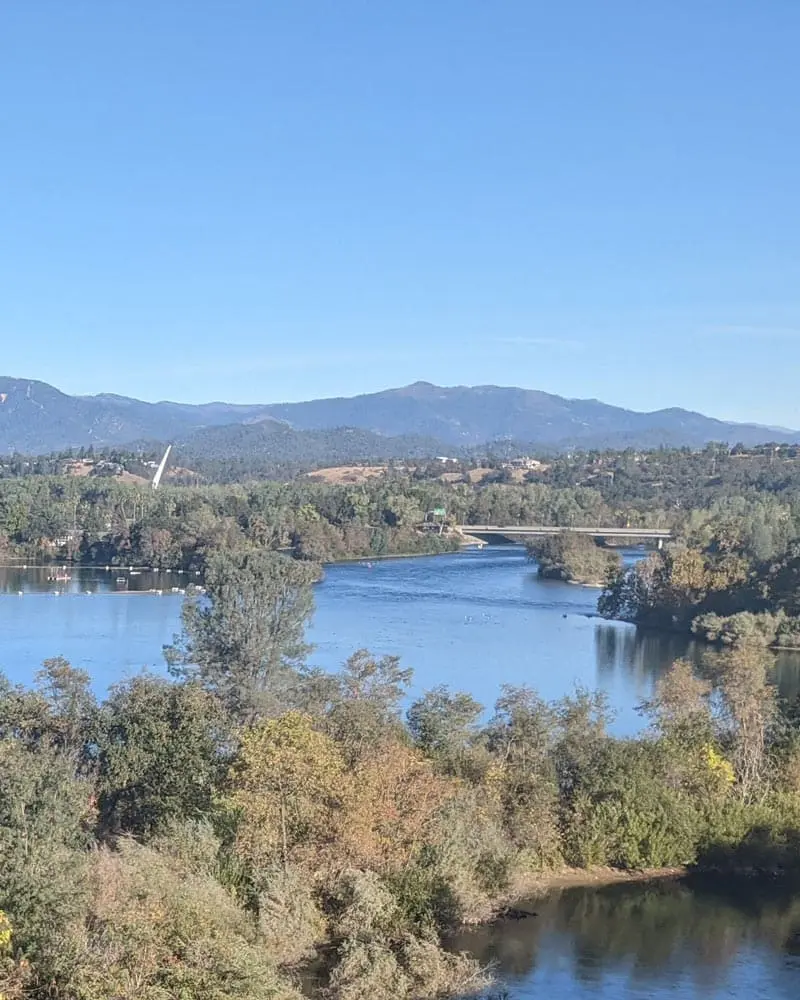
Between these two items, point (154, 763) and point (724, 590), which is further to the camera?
point (724, 590)

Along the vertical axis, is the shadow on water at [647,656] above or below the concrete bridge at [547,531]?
below

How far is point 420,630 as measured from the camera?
27.3m

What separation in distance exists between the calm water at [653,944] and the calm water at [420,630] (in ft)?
18.4

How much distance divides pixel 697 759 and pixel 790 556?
18662 mm

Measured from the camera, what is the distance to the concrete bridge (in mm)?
49312

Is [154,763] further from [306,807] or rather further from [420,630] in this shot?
[420,630]

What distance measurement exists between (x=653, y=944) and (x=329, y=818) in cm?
322

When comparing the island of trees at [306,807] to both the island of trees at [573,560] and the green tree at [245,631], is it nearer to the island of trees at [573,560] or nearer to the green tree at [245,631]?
the green tree at [245,631]

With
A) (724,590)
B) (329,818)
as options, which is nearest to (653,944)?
(329,818)

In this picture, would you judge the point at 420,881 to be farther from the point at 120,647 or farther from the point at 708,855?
the point at 120,647

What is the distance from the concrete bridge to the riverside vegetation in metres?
34.1

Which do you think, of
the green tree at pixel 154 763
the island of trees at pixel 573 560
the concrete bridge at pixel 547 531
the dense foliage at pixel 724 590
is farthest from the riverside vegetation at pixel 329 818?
the concrete bridge at pixel 547 531

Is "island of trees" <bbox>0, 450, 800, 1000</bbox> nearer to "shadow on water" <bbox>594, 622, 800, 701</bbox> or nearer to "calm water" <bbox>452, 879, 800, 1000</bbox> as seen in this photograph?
"calm water" <bbox>452, 879, 800, 1000</bbox>

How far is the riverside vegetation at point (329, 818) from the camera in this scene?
7102 mm
